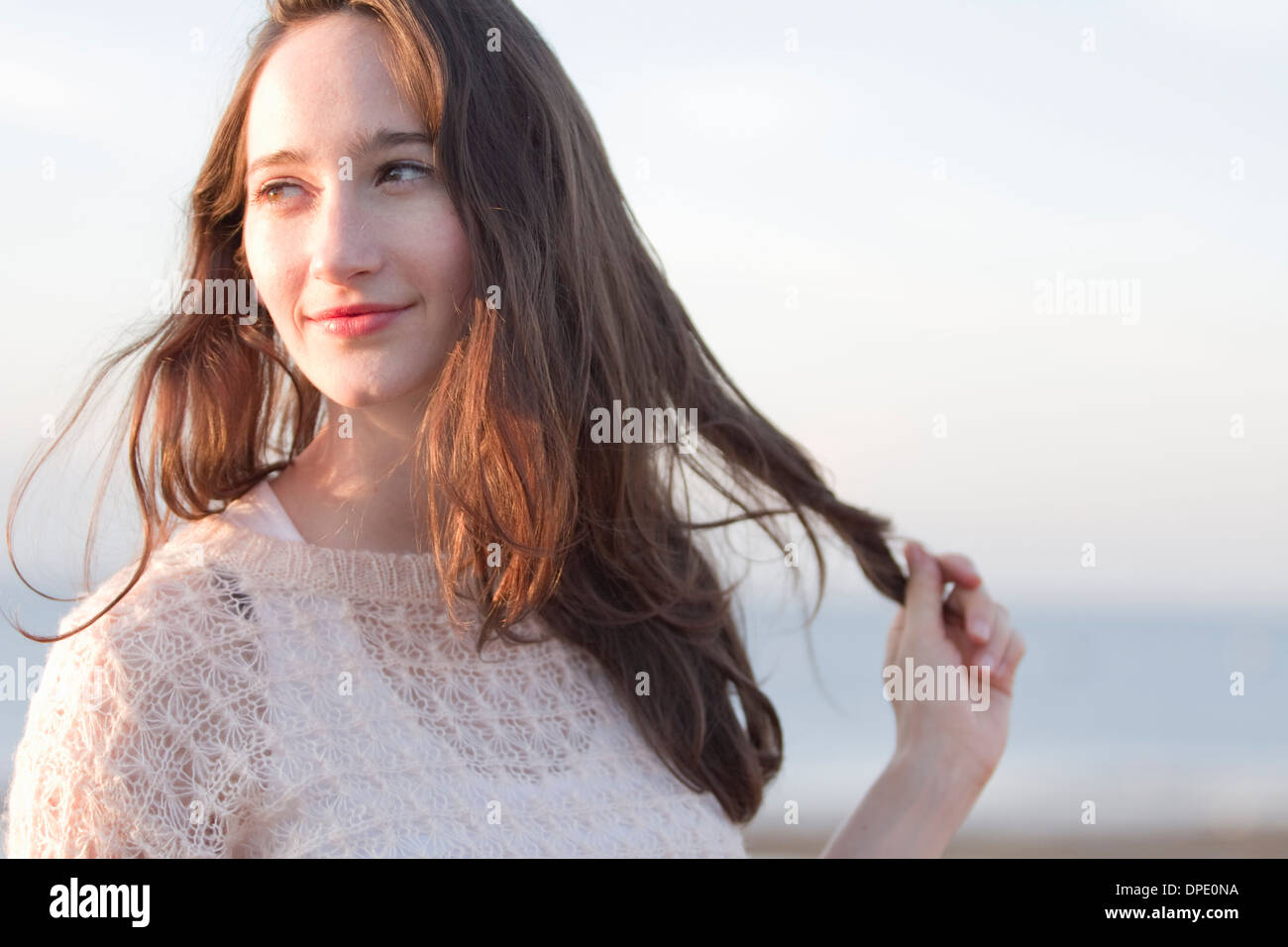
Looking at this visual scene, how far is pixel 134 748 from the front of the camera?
166 cm

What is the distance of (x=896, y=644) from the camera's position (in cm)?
240

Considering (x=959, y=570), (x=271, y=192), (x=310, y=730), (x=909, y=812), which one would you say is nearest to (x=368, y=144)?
(x=271, y=192)

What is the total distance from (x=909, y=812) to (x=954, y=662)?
32cm

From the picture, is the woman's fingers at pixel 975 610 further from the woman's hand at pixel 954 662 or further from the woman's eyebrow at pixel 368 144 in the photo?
the woman's eyebrow at pixel 368 144

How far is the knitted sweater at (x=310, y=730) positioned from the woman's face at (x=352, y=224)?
0.34 metres

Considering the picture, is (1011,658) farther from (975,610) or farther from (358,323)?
(358,323)

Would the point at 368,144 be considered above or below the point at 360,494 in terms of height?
above

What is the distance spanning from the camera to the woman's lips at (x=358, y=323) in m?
1.85

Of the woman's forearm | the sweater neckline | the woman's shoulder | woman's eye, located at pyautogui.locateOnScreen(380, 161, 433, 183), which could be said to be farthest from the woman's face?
the woman's forearm

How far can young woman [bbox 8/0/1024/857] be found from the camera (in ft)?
5.63

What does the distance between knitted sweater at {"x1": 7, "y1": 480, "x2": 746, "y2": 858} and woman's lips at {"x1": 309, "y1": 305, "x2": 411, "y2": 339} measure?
1.18 ft

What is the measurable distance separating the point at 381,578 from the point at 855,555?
1020mm

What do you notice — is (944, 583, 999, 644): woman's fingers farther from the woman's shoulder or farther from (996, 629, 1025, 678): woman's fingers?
the woman's shoulder
